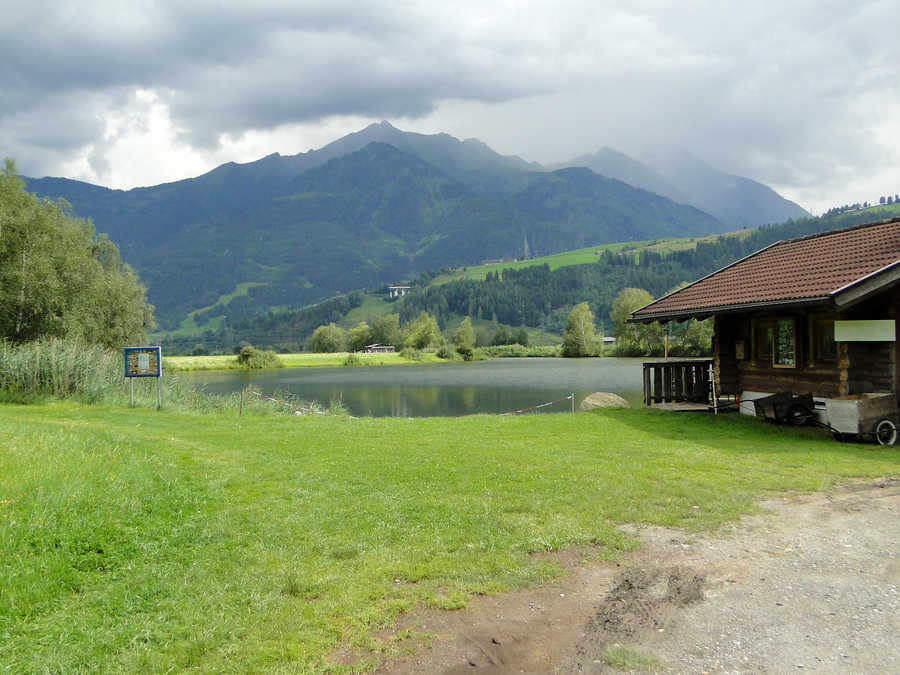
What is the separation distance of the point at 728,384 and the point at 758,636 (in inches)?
623

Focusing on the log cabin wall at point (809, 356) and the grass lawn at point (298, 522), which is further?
the log cabin wall at point (809, 356)

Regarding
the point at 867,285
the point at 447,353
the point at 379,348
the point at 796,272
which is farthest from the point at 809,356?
the point at 379,348

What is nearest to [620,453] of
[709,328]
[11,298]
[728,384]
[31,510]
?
[728,384]

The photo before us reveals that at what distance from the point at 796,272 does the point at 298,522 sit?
15.7 m

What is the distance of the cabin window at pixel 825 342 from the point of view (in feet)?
49.1

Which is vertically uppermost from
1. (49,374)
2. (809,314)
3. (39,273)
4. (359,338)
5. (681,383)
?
(39,273)

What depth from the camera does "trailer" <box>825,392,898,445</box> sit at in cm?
1325

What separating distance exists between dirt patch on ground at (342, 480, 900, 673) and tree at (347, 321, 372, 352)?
5374 inches

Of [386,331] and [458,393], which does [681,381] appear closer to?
[458,393]

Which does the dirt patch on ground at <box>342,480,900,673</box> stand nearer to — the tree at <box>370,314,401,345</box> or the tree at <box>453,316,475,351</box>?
the tree at <box>453,316,475,351</box>

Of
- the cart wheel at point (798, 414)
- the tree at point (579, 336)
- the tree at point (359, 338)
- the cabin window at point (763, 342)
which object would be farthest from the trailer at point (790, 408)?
the tree at point (359, 338)

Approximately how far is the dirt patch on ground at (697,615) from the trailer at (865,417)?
25.1 feet

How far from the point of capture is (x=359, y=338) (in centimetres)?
14250

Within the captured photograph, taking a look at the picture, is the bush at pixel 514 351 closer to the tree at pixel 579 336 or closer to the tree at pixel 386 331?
the tree at pixel 579 336
